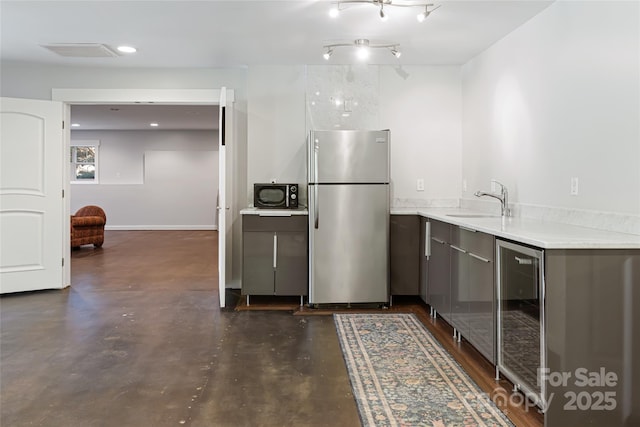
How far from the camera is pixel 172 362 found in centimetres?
296

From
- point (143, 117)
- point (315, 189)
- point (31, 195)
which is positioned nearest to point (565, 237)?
point (315, 189)

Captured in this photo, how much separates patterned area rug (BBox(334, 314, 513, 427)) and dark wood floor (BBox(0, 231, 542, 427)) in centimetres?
9

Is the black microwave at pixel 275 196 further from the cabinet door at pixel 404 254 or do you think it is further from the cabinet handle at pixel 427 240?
the cabinet handle at pixel 427 240

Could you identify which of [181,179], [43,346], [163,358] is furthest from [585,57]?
[181,179]

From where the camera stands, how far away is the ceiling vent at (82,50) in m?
4.05

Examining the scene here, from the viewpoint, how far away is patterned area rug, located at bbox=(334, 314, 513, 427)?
220 cm

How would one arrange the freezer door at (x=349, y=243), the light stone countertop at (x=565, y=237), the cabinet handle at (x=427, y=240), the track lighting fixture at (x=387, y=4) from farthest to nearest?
the freezer door at (x=349, y=243)
the cabinet handle at (x=427, y=240)
the track lighting fixture at (x=387, y=4)
the light stone countertop at (x=565, y=237)

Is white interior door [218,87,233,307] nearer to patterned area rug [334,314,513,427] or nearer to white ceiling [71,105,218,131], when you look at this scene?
patterned area rug [334,314,513,427]

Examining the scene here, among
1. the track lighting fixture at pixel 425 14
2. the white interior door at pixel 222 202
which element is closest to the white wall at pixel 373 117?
the white interior door at pixel 222 202

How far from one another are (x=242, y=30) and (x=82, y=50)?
64.3 inches

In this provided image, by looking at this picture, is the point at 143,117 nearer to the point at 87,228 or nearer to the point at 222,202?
the point at 87,228

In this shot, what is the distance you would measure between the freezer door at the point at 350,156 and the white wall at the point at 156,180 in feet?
26.3

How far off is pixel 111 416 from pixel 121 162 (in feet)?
34.9

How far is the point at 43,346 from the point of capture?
128 inches
